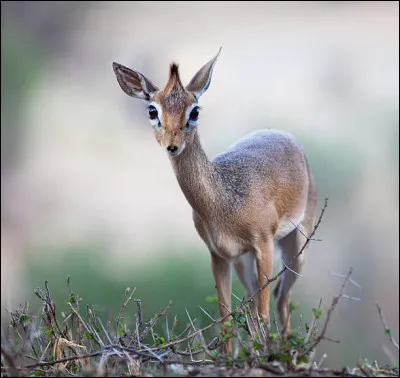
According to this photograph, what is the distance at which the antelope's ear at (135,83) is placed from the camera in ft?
26.8

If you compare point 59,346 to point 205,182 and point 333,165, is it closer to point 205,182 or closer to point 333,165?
point 205,182

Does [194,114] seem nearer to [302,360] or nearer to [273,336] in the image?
[273,336]

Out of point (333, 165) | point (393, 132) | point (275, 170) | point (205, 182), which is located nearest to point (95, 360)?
point (205, 182)

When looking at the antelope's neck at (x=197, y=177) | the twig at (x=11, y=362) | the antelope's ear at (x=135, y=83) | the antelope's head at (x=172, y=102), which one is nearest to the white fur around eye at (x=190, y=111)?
the antelope's head at (x=172, y=102)

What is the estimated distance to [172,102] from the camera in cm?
775

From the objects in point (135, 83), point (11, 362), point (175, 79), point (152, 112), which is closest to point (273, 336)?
point (11, 362)

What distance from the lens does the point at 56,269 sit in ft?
67.8

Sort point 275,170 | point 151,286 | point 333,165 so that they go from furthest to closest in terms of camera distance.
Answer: point 333,165, point 151,286, point 275,170

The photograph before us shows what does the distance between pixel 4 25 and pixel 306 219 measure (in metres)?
24.6

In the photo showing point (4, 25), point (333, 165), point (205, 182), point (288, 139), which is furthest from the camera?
point (4, 25)

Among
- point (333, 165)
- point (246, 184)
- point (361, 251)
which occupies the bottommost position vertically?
point (361, 251)

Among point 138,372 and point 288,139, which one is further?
point 288,139

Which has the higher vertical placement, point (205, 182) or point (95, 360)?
point (205, 182)

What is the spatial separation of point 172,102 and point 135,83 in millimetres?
665
